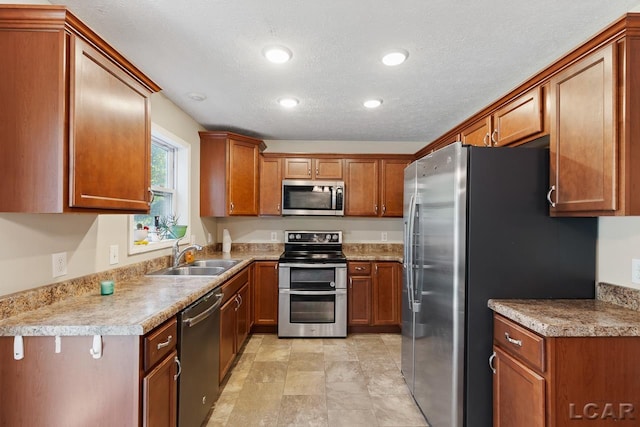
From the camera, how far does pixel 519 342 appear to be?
1.44 m

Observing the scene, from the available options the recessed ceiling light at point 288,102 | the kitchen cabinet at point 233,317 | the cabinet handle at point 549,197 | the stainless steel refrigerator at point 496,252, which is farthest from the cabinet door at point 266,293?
the cabinet handle at point 549,197

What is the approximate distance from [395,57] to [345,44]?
0.35 m

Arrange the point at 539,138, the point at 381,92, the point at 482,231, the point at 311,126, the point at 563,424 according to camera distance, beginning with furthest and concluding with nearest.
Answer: the point at 311,126 → the point at 381,92 → the point at 539,138 → the point at 482,231 → the point at 563,424

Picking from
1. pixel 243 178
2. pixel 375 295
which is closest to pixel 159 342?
pixel 243 178

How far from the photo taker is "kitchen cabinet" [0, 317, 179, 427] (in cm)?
120

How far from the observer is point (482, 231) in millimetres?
1665

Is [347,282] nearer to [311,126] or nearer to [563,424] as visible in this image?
[311,126]

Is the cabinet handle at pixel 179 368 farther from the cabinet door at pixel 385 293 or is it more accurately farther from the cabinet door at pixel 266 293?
the cabinet door at pixel 385 293

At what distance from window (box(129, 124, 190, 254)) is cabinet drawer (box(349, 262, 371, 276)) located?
1823 mm

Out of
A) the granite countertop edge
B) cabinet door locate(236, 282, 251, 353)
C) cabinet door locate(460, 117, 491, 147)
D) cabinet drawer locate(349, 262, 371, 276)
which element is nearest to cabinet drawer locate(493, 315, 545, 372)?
cabinet door locate(460, 117, 491, 147)

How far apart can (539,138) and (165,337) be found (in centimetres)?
236

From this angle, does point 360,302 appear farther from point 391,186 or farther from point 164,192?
point 164,192

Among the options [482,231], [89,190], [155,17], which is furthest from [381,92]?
[89,190]

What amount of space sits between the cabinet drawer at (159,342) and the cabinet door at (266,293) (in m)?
1.94
